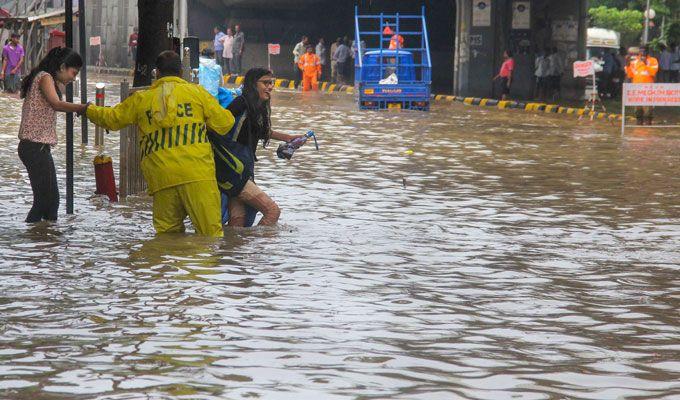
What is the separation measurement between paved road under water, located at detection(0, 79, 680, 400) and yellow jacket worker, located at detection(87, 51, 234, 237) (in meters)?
0.48

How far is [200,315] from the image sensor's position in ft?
27.6

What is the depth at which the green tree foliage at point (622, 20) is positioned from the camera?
81.5m

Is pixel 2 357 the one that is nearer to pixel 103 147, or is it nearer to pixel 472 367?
pixel 472 367

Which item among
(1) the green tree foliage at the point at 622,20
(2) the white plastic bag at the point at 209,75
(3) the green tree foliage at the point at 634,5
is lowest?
(2) the white plastic bag at the point at 209,75

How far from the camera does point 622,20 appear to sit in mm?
81688

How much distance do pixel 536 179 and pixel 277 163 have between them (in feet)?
11.9

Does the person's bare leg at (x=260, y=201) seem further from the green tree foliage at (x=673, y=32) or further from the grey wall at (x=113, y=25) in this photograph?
the grey wall at (x=113, y=25)

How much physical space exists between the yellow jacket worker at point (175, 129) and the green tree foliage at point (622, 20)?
72.2 meters

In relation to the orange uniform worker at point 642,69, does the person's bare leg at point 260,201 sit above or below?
below

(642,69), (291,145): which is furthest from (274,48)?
(291,145)

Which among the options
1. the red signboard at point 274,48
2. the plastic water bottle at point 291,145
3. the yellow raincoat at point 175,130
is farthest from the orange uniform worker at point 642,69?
the red signboard at point 274,48

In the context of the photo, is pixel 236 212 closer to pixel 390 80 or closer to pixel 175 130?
pixel 175 130

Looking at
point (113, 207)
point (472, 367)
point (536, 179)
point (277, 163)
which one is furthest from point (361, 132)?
point (472, 367)

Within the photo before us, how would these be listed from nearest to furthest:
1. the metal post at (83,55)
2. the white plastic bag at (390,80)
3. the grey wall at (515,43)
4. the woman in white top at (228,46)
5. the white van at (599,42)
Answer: the metal post at (83,55) → the white plastic bag at (390,80) → the grey wall at (515,43) → the woman in white top at (228,46) → the white van at (599,42)
